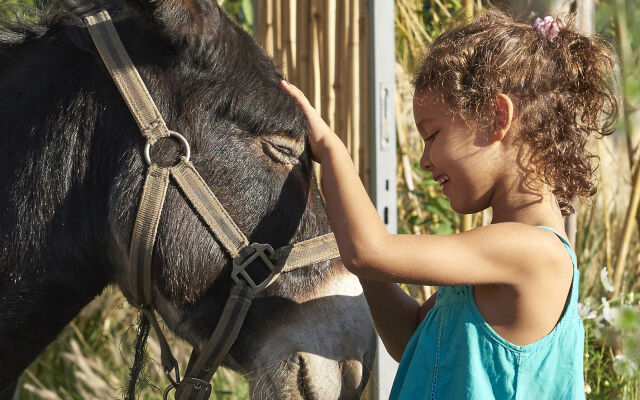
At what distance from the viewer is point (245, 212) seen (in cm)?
196

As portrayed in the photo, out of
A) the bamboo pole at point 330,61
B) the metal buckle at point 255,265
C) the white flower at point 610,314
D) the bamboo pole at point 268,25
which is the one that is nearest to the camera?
the metal buckle at point 255,265

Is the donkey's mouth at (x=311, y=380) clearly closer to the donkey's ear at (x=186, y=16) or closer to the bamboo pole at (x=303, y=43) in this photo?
the donkey's ear at (x=186, y=16)

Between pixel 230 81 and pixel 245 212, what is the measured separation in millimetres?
345

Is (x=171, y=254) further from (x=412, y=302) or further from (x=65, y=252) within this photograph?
(x=412, y=302)

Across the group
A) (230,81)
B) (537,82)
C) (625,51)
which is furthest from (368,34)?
(625,51)

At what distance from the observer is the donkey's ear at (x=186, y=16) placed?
1.88m

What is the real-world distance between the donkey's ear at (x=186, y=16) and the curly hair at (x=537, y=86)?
0.59 metres

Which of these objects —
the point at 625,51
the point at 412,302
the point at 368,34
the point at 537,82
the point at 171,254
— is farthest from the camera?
the point at 625,51

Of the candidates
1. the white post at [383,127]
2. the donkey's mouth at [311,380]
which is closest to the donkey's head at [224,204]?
the donkey's mouth at [311,380]

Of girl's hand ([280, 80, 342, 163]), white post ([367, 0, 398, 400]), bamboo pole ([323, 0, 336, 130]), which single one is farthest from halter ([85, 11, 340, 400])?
bamboo pole ([323, 0, 336, 130])

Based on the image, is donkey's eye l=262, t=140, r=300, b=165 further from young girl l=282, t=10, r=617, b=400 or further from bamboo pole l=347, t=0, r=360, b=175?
bamboo pole l=347, t=0, r=360, b=175

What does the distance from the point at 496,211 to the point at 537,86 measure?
297 mm

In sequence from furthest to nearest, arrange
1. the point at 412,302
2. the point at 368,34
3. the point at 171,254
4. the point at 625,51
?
1. the point at 625,51
2. the point at 368,34
3. the point at 412,302
4. the point at 171,254

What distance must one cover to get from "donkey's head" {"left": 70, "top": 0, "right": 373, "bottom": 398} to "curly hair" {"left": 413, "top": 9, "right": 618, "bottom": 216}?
45 centimetres
